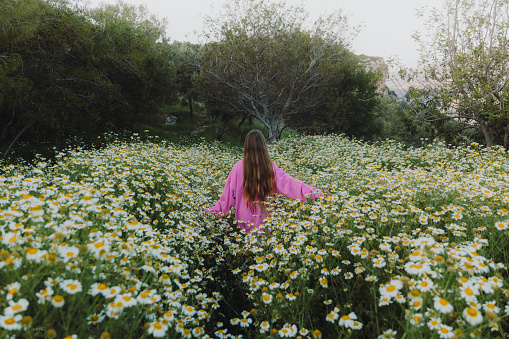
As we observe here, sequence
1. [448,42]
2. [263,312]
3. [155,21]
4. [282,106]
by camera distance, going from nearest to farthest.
Result: [263,312] → [448,42] → [282,106] → [155,21]

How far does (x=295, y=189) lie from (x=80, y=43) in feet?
40.5

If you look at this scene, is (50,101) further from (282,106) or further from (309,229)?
(282,106)

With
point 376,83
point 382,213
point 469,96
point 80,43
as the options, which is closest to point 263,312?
point 382,213

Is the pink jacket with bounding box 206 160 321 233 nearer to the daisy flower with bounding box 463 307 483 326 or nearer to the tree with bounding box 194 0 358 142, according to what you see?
the daisy flower with bounding box 463 307 483 326

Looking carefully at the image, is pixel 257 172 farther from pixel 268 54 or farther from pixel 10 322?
pixel 268 54

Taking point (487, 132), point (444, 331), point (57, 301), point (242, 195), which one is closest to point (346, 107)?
point (487, 132)

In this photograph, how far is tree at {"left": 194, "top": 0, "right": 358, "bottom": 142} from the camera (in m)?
16.8

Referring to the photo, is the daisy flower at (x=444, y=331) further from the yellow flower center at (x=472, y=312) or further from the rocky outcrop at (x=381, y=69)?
the rocky outcrop at (x=381, y=69)

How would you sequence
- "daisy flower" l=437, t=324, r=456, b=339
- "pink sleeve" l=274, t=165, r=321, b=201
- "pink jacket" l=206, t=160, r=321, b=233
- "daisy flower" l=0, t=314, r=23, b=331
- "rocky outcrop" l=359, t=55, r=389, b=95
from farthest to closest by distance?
"rocky outcrop" l=359, t=55, r=389, b=95 < "pink jacket" l=206, t=160, r=321, b=233 < "pink sleeve" l=274, t=165, r=321, b=201 < "daisy flower" l=437, t=324, r=456, b=339 < "daisy flower" l=0, t=314, r=23, b=331

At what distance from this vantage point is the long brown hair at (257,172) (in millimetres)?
4191

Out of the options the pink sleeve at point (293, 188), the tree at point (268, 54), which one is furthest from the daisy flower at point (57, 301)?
the tree at point (268, 54)

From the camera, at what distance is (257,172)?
13.8 feet

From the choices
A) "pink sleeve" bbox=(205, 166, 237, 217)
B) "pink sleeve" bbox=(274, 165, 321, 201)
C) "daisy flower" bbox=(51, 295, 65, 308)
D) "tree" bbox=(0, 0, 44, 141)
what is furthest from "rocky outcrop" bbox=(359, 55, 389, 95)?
"daisy flower" bbox=(51, 295, 65, 308)

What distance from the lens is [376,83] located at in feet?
87.2
